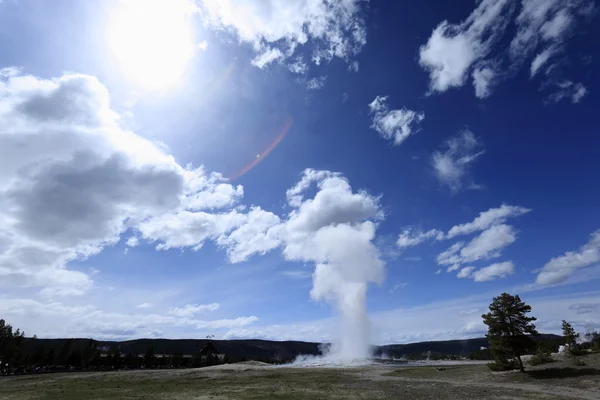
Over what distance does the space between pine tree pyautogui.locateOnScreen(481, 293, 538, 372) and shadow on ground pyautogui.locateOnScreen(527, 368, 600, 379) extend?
2753 mm

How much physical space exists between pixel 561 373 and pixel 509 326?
8245 millimetres

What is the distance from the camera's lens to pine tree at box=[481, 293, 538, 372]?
53.1 meters

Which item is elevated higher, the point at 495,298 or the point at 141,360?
the point at 495,298

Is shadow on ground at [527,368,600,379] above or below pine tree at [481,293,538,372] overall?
below

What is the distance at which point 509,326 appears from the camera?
178 feet

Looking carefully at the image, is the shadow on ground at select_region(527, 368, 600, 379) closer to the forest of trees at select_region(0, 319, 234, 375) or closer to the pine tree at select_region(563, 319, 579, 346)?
the pine tree at select_region(563, 319, 579, 346)

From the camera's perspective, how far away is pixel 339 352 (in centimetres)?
16662

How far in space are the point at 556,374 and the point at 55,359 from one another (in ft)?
484

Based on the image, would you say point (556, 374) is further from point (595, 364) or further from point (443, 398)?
point (443, 398)

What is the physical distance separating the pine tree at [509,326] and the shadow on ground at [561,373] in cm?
275

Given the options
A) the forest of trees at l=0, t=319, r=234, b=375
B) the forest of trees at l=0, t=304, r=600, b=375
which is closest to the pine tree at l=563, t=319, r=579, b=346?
the forest of trees at l=0, t=304, r=600, b=375

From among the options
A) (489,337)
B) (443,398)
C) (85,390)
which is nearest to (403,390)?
(443,398)

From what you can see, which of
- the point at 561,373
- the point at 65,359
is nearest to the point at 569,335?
the point at 561,373

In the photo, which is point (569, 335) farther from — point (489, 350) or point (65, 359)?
point (65, 359)
